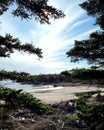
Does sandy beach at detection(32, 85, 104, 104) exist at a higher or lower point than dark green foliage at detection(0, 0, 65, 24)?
lower

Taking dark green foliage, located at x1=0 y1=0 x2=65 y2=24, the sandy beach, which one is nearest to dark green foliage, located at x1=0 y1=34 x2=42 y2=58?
dark green foliage, located at x1=0 y1=0 x2=65 y2=24

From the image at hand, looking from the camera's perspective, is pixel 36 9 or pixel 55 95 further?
pixel 55 95

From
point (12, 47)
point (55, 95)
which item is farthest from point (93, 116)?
point (55, 95)

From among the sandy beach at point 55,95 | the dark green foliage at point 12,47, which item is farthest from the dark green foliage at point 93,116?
the sandy beach at point 55,95

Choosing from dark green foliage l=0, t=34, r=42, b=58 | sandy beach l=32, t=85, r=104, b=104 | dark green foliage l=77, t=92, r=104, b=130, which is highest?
dark green foliage l=0, t=34, r=42, b=58

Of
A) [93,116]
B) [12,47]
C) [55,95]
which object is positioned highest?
[12,47]

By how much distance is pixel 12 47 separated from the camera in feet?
22.9

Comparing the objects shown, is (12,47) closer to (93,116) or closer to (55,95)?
(93,116)

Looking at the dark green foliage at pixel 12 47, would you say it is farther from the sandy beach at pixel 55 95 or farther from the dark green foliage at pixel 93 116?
the sandy beach at pixel 55 95

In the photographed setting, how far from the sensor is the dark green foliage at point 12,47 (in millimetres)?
6562

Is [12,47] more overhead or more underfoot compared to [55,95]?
more overhead

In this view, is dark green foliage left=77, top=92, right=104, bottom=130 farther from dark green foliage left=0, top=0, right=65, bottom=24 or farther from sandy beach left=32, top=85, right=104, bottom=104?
sandy beach left=32, top=85, right=104, bottom=104

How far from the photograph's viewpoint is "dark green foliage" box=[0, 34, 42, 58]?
6562mm

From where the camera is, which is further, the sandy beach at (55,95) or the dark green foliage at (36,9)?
the sandy beach at (55,95)
